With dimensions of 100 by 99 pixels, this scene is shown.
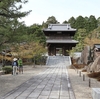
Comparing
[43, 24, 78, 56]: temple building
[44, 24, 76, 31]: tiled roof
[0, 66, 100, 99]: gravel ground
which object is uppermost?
[44, 24, 76, 31]: tiled roof

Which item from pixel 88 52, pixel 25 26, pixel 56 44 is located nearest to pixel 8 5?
pixel 25 26

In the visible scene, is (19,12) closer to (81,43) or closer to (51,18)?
(81,43)

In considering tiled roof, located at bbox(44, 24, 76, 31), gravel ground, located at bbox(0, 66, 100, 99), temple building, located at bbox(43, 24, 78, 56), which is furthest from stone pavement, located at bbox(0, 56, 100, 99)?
tiled roof, located at bbox(44, 24, 76, 31)

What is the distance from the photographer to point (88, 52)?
85.7ft

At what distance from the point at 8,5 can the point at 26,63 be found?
94.2 ft

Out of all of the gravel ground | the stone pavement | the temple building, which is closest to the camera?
the stone pavement

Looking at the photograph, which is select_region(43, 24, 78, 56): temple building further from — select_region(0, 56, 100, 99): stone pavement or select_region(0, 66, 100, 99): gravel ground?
select_region(0, 56, 100, 99): stone pavement

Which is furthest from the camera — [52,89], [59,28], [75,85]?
[59,28]

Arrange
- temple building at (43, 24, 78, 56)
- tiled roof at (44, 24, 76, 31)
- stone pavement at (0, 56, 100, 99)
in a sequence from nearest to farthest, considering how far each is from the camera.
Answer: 1. stone pavement at (0, 56, 100, 99)
2. temple building at (43, 24, 78, 56)
3. tiled roof at (44, 24, 76, 31)

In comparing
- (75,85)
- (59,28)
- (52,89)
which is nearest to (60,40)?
(59,28)

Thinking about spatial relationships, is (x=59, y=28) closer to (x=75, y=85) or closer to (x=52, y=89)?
(x=75, y=85)

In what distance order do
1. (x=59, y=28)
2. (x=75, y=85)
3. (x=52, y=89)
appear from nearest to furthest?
1. (x=52, y=89)
2. (x=75, y=85)
3. (x=59, y=28)

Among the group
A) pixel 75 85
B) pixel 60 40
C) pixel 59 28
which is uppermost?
pixel 59 28

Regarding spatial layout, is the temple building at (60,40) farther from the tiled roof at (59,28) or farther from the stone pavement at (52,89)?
the stone pavement at (52,89)
